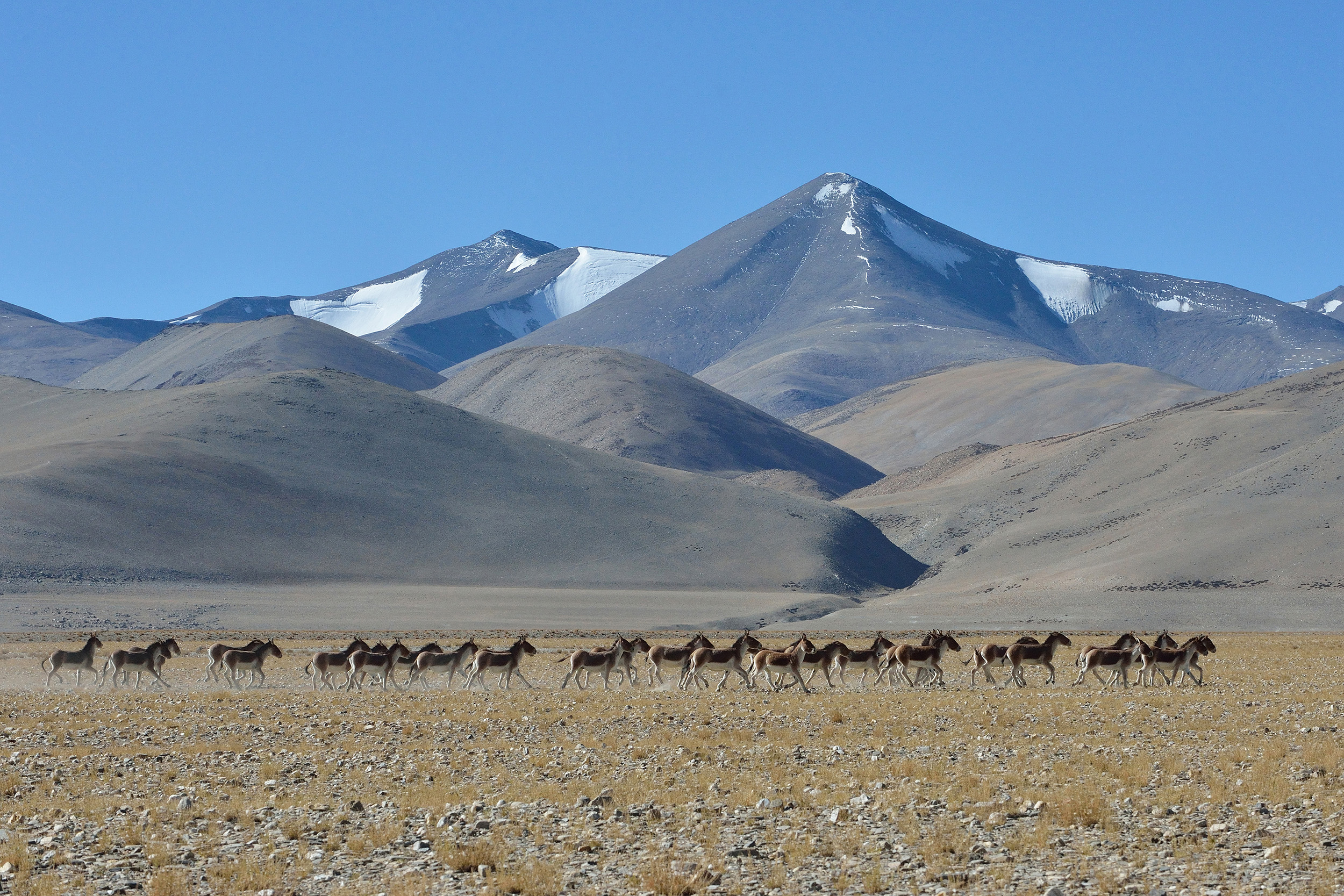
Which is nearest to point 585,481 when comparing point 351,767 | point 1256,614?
point 1256,614

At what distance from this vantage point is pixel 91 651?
3030 cm

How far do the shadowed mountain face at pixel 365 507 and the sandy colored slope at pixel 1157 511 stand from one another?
31.2 feet

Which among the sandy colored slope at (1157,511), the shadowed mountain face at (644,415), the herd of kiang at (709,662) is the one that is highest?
the shadowed mountain face at (644,415)

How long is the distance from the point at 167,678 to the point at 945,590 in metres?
61.1

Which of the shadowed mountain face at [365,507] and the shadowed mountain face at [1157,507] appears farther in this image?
the shadowed mountain face at [365,507]

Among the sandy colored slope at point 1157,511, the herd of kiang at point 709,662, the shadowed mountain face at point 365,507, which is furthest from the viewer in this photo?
the shadowed mountain face at point 365,507

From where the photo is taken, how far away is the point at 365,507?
94.4 m

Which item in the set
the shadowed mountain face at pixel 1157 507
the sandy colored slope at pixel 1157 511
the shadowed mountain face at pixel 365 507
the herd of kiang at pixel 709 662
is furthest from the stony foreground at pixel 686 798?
the shadowed mountain face at pixel 365 507

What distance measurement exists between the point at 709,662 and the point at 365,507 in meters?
71.4

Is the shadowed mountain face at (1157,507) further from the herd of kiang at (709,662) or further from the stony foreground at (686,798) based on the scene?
the stony foreground at (686,798)

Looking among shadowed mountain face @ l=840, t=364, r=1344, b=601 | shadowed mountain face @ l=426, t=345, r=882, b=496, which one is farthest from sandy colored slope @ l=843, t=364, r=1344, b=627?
shadowed mountain face @ l=426, t=345, r=882, b=496

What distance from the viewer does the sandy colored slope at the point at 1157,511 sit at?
239 feet

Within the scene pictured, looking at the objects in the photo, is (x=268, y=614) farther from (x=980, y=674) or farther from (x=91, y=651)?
(x=980, y=674)

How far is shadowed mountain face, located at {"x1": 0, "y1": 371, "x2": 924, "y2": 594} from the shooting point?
81750 millimetres
